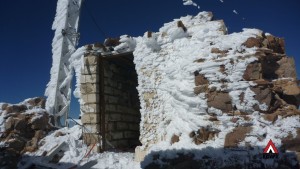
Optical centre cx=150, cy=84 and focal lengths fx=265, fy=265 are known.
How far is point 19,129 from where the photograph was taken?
741 cm

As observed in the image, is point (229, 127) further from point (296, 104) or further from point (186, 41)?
point (186, 41)

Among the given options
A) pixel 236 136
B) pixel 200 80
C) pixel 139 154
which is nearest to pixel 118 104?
pixel 139 154

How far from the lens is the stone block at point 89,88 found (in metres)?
7.13

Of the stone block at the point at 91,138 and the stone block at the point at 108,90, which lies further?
the stone block at the point at 108,90

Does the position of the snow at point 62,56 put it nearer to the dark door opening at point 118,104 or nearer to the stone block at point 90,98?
the dark door opening at point 118,104

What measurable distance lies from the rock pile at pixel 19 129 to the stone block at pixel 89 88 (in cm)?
171

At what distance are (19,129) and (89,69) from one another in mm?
2612

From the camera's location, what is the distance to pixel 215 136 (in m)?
4.33

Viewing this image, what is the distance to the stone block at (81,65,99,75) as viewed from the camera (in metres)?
7.21

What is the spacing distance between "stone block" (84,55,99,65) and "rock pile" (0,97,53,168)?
2.22m

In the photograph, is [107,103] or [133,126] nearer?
[107,103]

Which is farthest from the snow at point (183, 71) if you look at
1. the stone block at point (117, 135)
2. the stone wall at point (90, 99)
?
the stone block at point (117, 135)

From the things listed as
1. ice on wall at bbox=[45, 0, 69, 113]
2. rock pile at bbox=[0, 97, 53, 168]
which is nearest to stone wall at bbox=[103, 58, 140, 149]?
rock pile at bbox=[0, 97, 53, 168]

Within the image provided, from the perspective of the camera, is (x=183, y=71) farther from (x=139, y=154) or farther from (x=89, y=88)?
(x=89, y=88)
